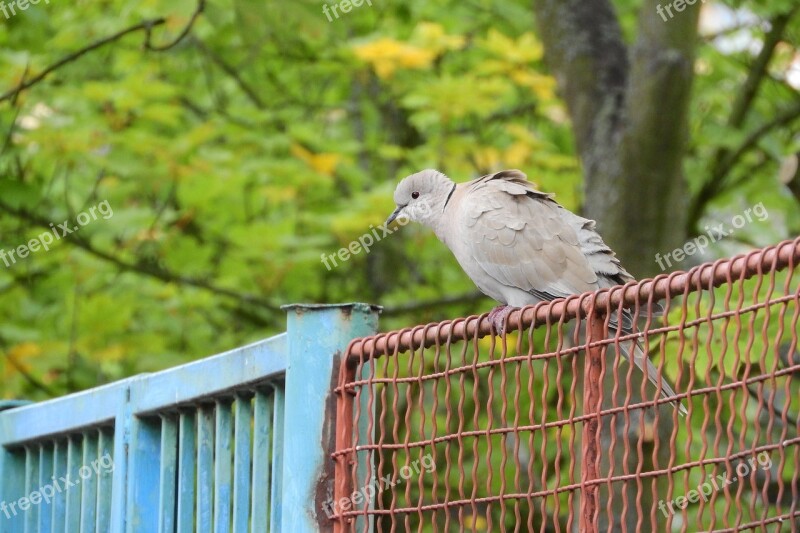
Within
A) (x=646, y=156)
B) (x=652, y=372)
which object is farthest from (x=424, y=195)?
(x=652, y=372)

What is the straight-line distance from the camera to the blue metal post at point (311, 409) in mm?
2711

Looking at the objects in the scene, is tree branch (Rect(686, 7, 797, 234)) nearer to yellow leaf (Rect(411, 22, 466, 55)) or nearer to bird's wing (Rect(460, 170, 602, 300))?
yellow leaf (Rect(411, 22, 466, 55))

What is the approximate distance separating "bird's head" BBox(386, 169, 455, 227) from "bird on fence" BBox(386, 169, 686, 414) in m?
0.41

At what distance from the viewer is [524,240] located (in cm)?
388

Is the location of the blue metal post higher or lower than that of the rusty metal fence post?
higher

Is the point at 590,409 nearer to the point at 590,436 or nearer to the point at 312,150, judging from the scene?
the point at 590,436

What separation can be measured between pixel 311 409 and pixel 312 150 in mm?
5545

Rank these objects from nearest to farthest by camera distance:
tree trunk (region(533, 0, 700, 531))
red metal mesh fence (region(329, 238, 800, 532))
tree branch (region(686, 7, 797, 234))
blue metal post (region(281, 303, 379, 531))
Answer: red metal mesh fence (region(329, 238, 800, 532)) → blue metal post (region(281, 303, 379, 531)) → tree trunk (region(533, 0, 700, 531)) → tree branch (region(686, 7, 797, 234))

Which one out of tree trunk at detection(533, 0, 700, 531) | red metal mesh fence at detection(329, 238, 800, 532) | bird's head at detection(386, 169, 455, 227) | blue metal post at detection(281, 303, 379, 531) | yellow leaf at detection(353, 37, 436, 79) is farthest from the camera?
yellow leaf at detection(353, 37, 436, 79)

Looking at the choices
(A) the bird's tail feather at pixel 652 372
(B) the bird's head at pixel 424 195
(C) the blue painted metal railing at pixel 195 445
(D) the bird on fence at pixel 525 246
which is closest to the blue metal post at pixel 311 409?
(C) the blue painted metal railing at pixel 195 445

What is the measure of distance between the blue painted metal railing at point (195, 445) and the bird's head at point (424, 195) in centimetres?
147

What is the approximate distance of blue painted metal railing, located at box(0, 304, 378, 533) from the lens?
8.99 feet

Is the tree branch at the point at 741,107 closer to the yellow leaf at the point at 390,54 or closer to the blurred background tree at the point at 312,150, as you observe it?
the blurred background tree at the point at 312,150

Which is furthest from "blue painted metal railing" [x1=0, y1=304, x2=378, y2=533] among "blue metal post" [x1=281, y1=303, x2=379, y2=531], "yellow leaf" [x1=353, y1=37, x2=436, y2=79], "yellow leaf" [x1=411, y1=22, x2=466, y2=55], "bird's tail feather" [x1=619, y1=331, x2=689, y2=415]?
"yellow leaf" [x1=411, y1=22, x2=466, y2=55]
